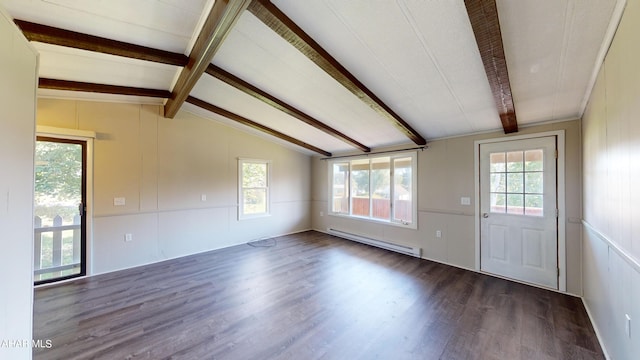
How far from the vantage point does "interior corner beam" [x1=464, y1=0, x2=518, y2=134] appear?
143cm

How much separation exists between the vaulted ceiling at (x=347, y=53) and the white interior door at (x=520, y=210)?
16.0 inches

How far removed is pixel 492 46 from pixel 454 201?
2699 mm

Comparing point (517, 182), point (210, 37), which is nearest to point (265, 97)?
point (210, 37)

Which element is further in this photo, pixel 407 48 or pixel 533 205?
pixel 533 205

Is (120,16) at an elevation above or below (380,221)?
above

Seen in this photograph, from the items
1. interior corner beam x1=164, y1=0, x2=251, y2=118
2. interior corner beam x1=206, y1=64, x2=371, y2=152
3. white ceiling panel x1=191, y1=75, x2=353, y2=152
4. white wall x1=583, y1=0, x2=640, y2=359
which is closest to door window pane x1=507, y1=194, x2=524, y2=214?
white wall x1=583, y1=0, x2=640, y2=359

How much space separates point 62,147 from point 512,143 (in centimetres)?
645

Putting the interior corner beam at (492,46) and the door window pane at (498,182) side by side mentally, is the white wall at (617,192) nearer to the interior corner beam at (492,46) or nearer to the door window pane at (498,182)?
the interior corner beam at (492,46)

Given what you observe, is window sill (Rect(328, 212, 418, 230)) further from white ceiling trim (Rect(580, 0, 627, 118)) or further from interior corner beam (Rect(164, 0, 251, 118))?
interior corner beam (Rect(164, 0, 251, 118))

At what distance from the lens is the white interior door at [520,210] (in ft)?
9.87

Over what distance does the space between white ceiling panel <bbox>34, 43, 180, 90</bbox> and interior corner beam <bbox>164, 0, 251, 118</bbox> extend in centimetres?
34

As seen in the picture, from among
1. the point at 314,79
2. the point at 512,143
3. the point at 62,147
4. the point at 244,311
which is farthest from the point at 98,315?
the point at 512,143

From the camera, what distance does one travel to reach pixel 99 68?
274 centimetres

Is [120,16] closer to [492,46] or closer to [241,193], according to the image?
[492,46]
